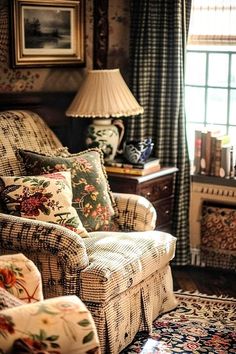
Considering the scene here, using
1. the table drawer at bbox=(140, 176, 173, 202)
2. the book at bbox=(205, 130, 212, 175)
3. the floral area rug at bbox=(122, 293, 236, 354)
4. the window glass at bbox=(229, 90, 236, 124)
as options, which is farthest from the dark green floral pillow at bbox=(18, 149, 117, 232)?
the window glass at bbox=(229, 90, 236, 124)

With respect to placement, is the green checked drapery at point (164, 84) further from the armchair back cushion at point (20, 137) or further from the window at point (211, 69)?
the armchair back cushion at point (20, 137)

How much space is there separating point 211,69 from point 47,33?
1.13 m

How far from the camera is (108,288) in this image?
3064 mm

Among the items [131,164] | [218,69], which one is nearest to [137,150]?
[131,164]

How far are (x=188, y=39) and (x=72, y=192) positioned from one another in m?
1.54

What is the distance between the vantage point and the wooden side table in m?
4.07

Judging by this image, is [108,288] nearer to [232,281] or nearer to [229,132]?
[232,281]

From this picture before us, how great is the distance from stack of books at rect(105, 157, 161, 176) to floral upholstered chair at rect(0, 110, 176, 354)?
0.99ft

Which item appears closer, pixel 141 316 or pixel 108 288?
pixel 108 288

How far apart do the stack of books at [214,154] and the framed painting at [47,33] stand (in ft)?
3.01

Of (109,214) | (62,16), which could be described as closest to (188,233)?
(109,214)

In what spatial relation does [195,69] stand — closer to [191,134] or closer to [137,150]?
[191,134]

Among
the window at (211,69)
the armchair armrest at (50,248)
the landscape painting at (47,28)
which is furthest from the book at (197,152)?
the armchair armrest at (50,248)

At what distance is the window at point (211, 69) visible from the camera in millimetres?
4434
